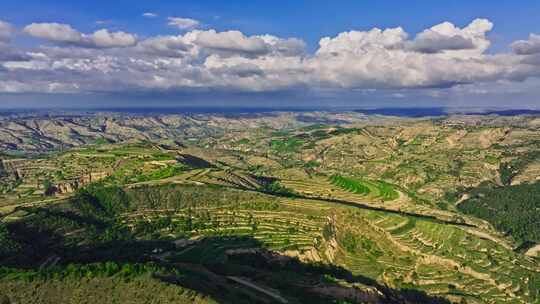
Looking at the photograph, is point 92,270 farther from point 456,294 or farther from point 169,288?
point 456,294

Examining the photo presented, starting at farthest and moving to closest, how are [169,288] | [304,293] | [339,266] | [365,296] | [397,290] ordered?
[339,266] → [397,290] → [365,296] → [304,293] → [169,288]

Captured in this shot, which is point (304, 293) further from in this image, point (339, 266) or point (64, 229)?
point (64, 229)

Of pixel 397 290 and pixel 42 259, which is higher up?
pixel 42 259

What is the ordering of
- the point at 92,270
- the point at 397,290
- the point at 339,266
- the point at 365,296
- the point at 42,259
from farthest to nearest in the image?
the point at 339,266 < the point at 397,290 < the point at 42,259 < the point at 365,296 < the point at 92,270

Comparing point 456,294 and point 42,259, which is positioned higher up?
point 42,259

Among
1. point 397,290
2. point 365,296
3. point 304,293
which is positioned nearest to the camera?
point 304,293

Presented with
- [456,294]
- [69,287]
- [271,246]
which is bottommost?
[456,294]

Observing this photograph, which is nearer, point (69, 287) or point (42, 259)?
point (69, 287)

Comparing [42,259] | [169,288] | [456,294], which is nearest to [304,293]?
[169,288]

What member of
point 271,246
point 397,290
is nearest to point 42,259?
point 271,246
